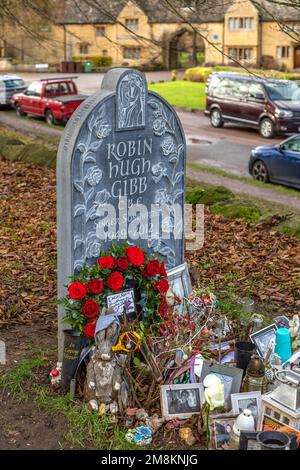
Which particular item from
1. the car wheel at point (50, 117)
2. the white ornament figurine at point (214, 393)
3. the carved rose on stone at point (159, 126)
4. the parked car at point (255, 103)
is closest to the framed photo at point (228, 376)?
the white ornament figurine at point (214, 393)

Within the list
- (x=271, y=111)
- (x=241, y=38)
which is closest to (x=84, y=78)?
(x=241, y=38)

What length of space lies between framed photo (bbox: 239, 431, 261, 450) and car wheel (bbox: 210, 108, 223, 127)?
2257cm

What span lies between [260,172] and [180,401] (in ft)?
39.5

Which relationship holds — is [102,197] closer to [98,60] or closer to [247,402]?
[247,402]

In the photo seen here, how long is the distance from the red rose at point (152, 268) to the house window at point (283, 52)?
151 feet

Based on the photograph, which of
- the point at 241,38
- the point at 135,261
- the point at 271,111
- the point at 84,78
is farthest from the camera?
the point at 241,38

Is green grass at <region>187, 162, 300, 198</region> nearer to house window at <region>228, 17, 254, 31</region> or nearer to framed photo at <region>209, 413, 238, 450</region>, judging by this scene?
framed photo at <region>209, 413, 238, 450</region>

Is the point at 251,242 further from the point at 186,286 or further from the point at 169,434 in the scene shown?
the point at 169,434

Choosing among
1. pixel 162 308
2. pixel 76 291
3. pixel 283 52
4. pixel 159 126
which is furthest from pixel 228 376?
pixel 283 52

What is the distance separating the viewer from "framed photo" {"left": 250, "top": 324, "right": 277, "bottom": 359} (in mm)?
6223

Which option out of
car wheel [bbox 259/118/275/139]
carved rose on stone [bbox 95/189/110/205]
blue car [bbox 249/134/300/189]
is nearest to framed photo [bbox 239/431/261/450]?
carved rose on stone [bbox 95/189/110/205]

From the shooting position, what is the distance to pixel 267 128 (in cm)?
2447

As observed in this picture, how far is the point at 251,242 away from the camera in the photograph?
10.1 metres
